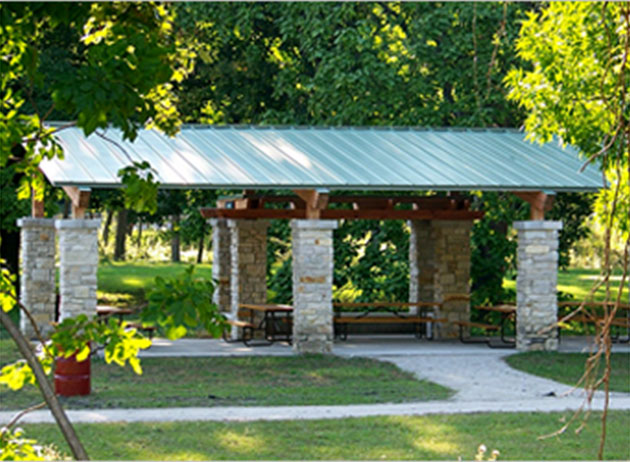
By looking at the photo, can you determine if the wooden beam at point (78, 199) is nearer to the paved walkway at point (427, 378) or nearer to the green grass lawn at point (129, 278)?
the paved walkway at point (427, 378)

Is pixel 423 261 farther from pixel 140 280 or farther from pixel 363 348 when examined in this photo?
pixel 140 280

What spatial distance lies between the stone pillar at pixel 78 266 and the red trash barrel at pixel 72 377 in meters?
3.04

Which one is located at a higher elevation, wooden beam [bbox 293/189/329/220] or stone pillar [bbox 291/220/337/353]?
wooden beam [bbox 293/189/329/220]

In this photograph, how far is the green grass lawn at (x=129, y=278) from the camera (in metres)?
32.0

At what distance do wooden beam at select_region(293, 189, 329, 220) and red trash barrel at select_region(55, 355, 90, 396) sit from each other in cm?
556

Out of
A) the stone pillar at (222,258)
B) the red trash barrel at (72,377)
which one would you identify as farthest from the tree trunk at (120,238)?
the red trash barrel at (72,377)

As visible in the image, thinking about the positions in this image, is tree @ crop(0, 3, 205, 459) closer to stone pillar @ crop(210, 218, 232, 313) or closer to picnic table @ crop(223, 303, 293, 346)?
picnic table @ crop(223, 303, 293, 346)

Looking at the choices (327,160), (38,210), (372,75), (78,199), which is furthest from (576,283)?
(78,199)

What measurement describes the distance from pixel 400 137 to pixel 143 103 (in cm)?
1663

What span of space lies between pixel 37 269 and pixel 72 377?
21.7 ft

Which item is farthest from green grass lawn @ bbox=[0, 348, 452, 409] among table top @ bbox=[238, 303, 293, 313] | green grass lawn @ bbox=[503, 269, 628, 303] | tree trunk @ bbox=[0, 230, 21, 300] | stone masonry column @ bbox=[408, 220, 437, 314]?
green grass lawn @ bbox=[503, 269, 628, 303]

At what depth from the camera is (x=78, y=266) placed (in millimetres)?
16094

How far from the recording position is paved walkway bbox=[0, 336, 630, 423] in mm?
11664

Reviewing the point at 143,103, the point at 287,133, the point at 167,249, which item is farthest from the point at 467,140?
the point at 167,249
